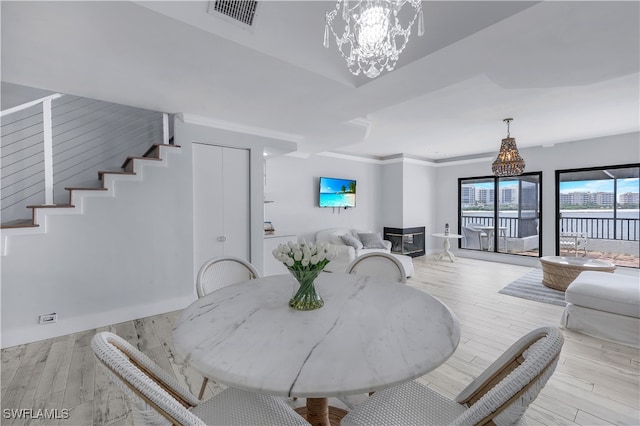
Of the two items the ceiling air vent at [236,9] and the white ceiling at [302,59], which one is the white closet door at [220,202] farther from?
the ceiling air vent at [236,9]

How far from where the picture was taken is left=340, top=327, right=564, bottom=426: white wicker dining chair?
69cm

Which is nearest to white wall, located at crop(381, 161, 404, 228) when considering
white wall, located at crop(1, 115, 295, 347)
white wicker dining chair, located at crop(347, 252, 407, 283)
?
white wall, located at crop(1, 115, 295, 347)

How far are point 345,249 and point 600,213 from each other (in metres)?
4.92

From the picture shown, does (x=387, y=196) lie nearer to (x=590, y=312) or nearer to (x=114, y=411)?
(x=590, y=312)

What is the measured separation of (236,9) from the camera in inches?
65.9

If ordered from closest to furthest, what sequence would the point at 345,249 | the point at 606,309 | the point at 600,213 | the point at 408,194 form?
1. the point at 606,309
2. the point at 345,249
3. the point at 600,213
4. the point at 408,194

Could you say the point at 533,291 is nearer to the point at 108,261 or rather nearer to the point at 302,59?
the point at 302,59

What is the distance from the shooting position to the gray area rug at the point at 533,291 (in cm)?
365

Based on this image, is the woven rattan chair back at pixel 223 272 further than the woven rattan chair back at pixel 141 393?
Yes

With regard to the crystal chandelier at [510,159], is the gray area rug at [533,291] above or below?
below

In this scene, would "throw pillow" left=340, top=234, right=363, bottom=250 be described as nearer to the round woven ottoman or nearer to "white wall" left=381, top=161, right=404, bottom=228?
"white wall" left=381, top=161, right=404, bottom=228
